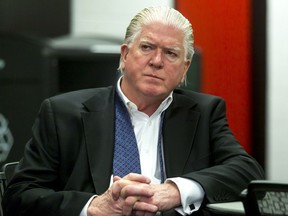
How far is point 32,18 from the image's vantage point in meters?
3.38

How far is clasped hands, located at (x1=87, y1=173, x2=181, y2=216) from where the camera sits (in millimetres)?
1842

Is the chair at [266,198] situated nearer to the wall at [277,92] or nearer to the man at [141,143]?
the man at [141,143]

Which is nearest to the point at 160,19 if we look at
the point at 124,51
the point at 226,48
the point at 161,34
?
the point at 161,34

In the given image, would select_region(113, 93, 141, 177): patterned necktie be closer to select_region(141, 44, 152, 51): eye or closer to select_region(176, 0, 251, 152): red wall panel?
select_region(141, 44, 152, 51): eye

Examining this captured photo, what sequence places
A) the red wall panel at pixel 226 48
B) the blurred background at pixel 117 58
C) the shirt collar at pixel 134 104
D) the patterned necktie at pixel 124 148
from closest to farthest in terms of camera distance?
the patterned necktie at pixel 124 148 → the shirt collar at pixel 134 104 → the blurred background at pixel 117 58 → the red wall panel at pixel 226 48

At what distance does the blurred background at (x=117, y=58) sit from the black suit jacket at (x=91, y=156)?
124cm

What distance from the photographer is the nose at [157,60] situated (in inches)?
83.7

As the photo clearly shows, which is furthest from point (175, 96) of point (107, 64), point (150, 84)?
point (107, 64)

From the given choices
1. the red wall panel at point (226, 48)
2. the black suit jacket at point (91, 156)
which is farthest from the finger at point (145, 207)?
the red wall panel at point (226, 48)

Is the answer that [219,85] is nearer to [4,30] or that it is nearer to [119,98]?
[4,30]

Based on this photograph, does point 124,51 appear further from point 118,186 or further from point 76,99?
point 118,186

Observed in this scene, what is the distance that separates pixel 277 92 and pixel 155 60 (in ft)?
6.04

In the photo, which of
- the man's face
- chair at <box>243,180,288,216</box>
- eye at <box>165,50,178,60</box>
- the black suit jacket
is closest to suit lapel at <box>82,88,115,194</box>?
the black suit jacket

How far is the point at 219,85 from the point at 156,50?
1608 millimetres
